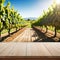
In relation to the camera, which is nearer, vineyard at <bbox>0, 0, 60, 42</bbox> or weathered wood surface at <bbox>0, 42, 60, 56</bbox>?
weathered wood surface at <bbox>0, 42, 60, 56</bbox>

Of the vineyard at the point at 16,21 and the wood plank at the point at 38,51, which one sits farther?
the vineyard at the point at 16,21

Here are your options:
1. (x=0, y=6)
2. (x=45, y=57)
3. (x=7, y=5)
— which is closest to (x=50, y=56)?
(x=45, y=57)

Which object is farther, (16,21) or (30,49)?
(16,21)

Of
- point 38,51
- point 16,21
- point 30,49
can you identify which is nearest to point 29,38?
point 16,21

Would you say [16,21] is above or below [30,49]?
above

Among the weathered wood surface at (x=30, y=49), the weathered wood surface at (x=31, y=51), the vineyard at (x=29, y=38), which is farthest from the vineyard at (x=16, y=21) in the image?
the weathered wood surface at (x=31, y=51)

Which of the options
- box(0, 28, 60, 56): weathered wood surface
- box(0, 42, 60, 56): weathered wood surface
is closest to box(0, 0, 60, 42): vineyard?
box(0, 28, 60, 56): weathered wood surface

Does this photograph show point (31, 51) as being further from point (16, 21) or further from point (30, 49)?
point (16, 21)

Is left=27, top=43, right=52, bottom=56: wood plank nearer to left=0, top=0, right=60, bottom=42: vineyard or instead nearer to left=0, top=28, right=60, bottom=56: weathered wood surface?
left=0, top=28, right=60, bottom=56: weathered wood surface

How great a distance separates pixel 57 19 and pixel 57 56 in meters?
15.3

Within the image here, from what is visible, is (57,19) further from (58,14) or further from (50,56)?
(50,56)

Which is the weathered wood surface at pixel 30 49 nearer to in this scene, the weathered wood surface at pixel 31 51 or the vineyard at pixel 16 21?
the weathered wood surface at pixel 31 51

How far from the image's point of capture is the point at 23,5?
43.7ft

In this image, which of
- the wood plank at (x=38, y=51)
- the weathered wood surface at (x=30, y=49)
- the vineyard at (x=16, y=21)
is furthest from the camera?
the vineyard at (x=16, y=21)
